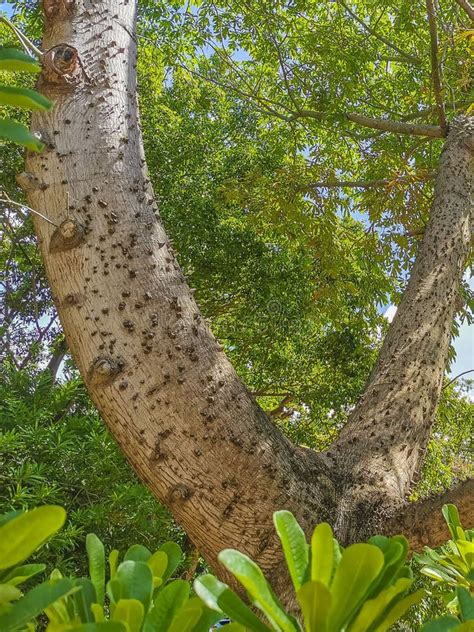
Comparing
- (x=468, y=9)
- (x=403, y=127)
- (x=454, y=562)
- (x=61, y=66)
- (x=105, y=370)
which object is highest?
(x=403, y=127)

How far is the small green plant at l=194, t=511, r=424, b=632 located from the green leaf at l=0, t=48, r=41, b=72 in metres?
0.41

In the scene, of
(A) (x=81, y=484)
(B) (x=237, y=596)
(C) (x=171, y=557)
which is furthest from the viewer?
(A) (x=81, y=484)

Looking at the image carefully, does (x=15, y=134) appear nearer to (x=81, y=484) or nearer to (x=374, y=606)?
(x=374, y=606)

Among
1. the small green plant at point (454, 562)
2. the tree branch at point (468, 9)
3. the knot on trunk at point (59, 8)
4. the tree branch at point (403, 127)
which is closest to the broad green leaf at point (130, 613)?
the small green plant at point (454, 562)

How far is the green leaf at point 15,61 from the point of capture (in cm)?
46

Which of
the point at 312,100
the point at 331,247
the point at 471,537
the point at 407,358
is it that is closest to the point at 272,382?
the point at 331,247

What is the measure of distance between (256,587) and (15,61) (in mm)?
449

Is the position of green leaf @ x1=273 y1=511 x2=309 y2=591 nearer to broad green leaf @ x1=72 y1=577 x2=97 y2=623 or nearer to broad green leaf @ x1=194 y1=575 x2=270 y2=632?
broad green leaf @ x1=194 y1=575 x2=270 y2=632

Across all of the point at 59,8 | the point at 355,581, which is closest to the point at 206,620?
the point at 355,581

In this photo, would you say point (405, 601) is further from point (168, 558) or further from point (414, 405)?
point (414, 405)

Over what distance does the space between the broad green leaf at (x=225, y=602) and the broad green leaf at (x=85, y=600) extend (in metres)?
0.09

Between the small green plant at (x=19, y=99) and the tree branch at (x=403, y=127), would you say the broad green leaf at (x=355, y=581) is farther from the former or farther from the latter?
the tree branch at (x=403, y=127)

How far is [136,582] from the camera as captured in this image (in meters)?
0.47

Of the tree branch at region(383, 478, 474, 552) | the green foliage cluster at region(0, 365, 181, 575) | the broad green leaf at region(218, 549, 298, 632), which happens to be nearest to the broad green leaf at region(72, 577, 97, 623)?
the broad green leaf at region(218, 549, 298, 632)
